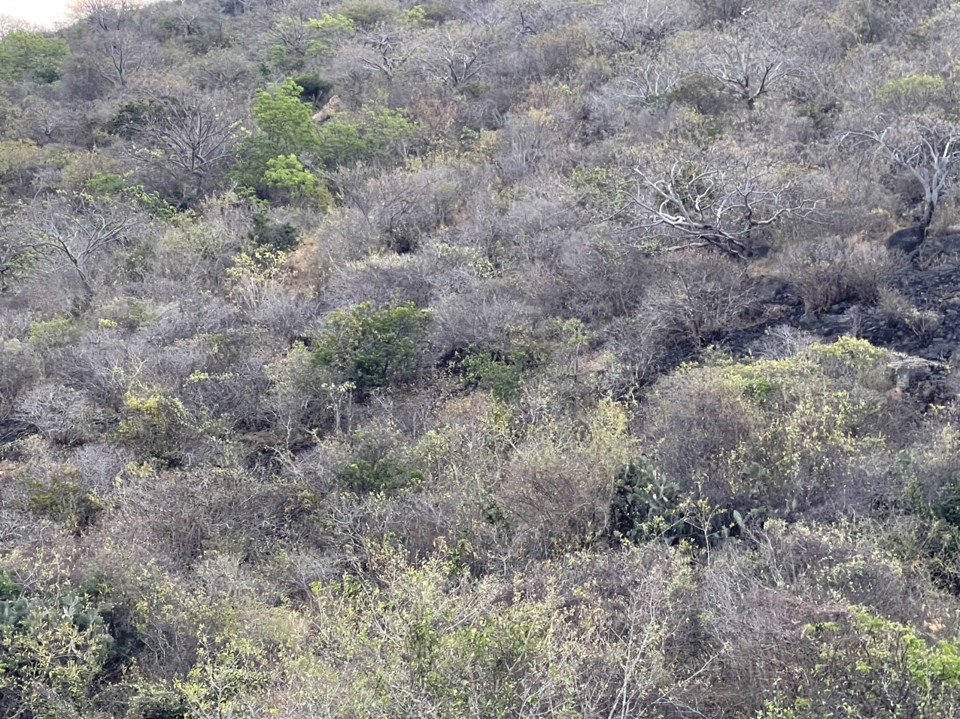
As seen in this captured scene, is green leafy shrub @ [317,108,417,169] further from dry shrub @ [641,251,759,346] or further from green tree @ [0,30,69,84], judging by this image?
green tree @ [0,30,69,84]

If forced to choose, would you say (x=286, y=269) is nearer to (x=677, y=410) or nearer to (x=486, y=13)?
(x=677, y=410)

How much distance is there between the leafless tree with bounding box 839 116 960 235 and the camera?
37.8 feet

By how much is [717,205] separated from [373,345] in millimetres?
5031

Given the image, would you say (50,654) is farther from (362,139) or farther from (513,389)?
(362,139)

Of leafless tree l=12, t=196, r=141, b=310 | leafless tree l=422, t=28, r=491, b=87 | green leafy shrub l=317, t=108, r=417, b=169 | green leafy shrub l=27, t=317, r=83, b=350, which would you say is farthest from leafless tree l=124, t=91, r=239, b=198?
green leafy shrub l=27, t=317, r=83, b=350

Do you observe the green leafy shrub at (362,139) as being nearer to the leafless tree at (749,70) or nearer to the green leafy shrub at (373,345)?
the leafless tree at (749,70)

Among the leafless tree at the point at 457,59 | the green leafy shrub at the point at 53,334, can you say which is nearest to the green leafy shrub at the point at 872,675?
the green leafy shrub at the point at 53,334

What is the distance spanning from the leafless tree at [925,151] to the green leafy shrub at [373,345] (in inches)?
254

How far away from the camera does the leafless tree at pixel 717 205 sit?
12.1m

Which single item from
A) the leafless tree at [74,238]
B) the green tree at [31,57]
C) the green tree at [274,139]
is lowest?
the leafless tree at [74,238]

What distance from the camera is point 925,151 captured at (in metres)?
12.4

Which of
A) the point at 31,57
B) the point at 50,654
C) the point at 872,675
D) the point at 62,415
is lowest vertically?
the point at 62,415

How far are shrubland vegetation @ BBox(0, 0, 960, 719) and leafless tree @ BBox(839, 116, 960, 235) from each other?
0.07 metres

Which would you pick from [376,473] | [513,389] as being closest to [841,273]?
[513,389]
